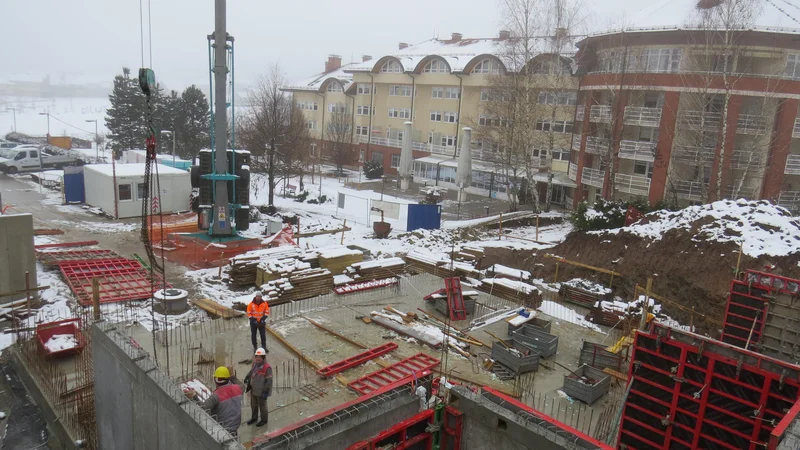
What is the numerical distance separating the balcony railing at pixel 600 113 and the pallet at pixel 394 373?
2290 centimetres

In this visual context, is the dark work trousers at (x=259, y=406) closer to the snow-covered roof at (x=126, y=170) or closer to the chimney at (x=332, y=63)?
the snow-covered roof at (x=126, y=170)

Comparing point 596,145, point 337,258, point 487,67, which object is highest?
point 487,67

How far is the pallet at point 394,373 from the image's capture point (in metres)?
10.3

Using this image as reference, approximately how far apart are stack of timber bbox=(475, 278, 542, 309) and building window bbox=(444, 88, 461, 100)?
3024 cm

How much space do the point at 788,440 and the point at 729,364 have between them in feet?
9.47

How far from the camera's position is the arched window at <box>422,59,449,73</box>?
44.9m

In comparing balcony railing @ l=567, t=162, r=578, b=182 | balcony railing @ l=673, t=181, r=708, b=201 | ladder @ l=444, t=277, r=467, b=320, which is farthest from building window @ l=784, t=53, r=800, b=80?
ladder @ l=444, t=277, r=467, b=320

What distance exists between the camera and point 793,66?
2667 cm

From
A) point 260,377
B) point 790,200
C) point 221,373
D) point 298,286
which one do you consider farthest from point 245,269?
point 790,200

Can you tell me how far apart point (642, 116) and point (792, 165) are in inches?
300

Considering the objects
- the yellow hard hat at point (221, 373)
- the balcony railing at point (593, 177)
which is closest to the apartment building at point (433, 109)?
the balcony railing at point (593, 177)

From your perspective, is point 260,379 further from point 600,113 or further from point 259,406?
point 600,113

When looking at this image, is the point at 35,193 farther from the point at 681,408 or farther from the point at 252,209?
the point at 681,408

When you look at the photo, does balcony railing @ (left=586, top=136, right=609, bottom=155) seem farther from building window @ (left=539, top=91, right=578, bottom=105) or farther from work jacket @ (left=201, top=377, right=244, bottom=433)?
work jacket @ (left=201, top=377, right=244, bottom=433)
